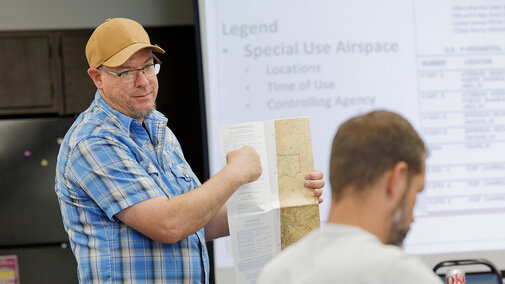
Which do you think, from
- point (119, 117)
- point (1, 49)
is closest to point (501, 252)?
point (119, 117)

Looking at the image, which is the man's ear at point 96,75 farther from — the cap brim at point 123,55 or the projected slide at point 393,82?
the projected slide at point 393,82

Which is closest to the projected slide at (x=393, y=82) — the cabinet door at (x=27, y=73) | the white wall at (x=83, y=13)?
the white wall at (x=83, y=13)

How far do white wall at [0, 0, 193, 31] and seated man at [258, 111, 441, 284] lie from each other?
3110 millimetres

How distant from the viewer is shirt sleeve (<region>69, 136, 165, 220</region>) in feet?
4.76

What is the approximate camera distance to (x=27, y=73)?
3.70 meters

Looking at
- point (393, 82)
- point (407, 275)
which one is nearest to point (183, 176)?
point (407, 275)

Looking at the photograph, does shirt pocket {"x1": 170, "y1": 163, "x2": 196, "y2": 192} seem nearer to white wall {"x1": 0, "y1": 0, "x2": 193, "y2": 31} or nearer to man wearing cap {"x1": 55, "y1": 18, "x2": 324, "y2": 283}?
man wearing cap {"x1": 55, "y1": 18, "x2": 324, "y2": 283}

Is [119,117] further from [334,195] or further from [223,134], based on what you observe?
[334,195]

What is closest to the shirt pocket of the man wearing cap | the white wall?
the man wearing cap

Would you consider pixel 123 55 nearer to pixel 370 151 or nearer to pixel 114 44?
pixel 114 44

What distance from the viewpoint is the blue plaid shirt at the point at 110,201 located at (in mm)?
1473

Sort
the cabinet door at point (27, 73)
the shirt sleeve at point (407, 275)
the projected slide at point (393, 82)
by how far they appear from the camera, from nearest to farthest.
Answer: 1. the shirt sleeve at point (407, 275)
2. the projected slide at point (393, 82)
3. the cabinet door at point (27, 73)

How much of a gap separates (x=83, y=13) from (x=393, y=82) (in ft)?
6.48

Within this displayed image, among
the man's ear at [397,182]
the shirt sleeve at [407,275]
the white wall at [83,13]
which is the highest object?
the white wall at [83,13]
